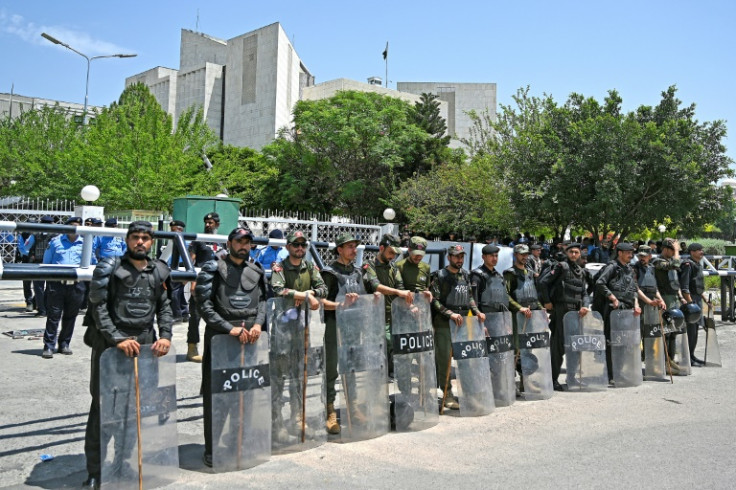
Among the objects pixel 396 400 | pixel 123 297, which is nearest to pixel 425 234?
pixel 396 400

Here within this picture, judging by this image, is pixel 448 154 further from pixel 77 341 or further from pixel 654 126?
pixel 77 341

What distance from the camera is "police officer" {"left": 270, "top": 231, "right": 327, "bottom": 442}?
15.8 ft

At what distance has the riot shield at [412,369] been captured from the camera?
5488 millimetres

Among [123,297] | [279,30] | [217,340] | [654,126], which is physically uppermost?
[279,30]

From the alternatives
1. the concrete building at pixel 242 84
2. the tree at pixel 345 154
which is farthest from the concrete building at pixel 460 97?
the tree at pixel 345 154

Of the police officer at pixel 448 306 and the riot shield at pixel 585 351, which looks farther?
the riot shield at pixel 585 351

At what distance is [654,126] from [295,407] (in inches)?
712

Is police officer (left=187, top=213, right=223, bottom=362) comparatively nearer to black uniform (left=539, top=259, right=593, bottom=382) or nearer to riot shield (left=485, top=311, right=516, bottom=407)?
riot shield (left=485, top=311, right=516, bottom=407)

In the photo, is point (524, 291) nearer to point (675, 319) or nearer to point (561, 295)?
point (561, 295)

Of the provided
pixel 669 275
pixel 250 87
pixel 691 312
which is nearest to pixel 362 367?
pixel 669 275

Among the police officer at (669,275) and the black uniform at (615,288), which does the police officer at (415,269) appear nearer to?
the black uniform at (615,288)

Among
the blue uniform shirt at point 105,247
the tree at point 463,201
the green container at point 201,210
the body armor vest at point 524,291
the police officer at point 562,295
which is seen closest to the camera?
the body armor vest at point 524,291

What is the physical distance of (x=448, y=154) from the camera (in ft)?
124

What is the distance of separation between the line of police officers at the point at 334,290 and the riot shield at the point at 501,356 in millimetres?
269
